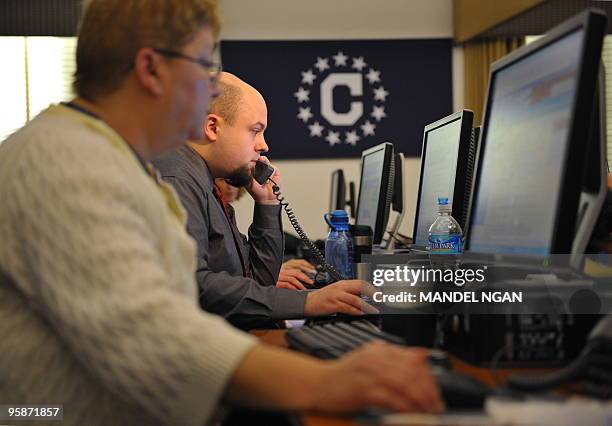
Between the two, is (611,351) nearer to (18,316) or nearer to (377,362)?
(377,362)

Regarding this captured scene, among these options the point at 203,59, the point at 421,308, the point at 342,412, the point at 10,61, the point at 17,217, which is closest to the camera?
the point at 342,412

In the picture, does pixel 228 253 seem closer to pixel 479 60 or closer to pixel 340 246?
pixel 340 246

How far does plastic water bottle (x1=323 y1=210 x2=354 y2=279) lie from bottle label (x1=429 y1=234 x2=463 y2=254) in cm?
87

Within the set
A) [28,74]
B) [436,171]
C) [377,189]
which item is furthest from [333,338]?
[28,74]

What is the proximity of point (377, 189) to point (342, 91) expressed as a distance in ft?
13.1

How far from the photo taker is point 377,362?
38.5 inches

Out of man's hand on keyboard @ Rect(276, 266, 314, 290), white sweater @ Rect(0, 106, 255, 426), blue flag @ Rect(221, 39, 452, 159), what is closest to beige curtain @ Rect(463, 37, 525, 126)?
blue flag @ Rect(221, 39, 452, 159)

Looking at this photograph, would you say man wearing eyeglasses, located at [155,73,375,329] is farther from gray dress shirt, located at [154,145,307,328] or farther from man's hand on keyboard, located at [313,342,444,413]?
man's hand on keyboard, located at [313,342,444,413]

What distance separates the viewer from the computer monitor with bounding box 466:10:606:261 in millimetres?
1288

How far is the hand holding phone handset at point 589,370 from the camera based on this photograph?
106cm

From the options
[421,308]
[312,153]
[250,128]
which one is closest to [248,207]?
[312,153]

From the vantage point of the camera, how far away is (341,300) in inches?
78.1

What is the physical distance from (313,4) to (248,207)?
1913mm

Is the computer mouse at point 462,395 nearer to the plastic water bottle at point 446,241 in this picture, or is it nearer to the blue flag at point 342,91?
the plastic water bottle at point 446,241
